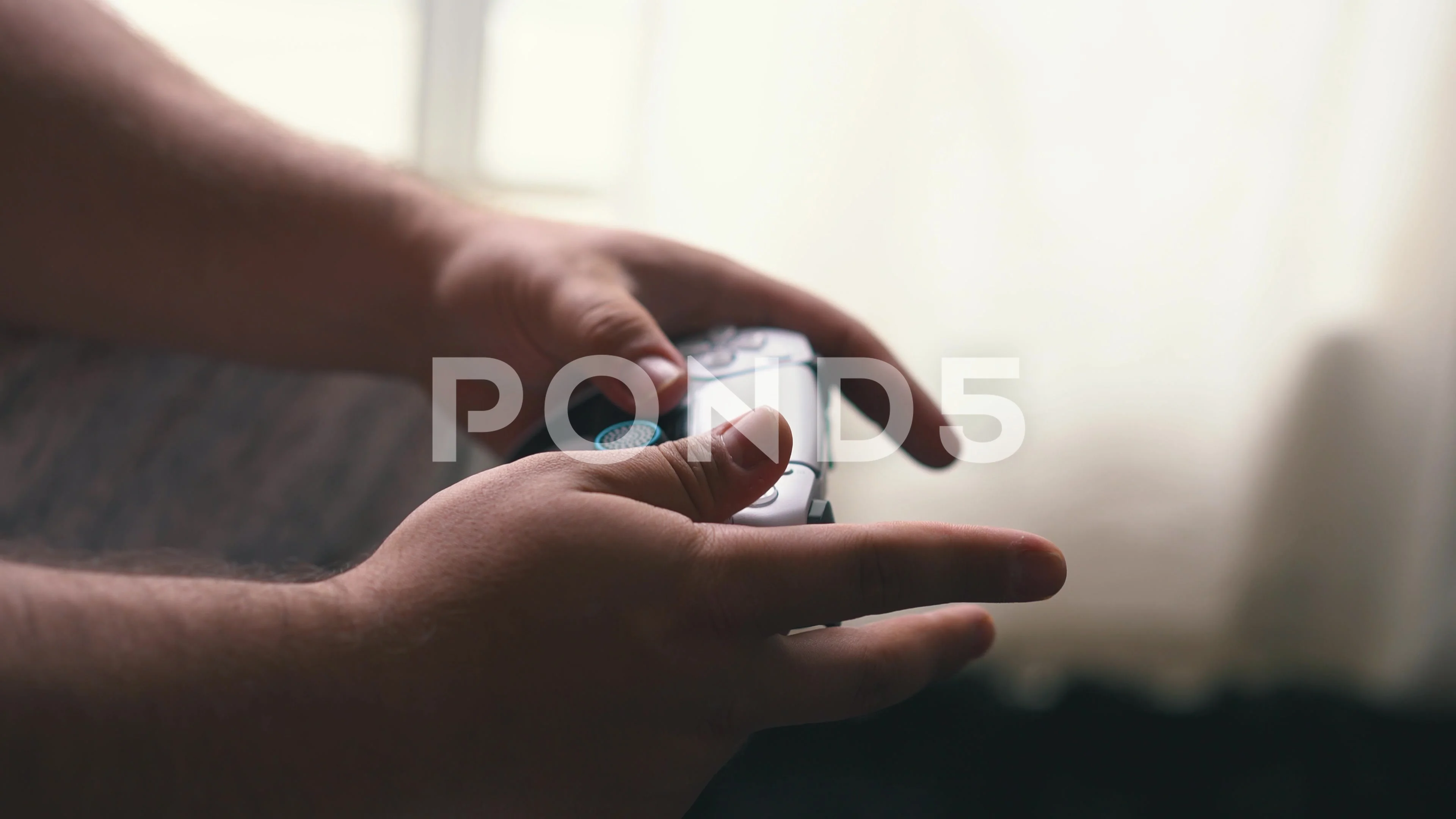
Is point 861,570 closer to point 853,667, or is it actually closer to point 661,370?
point 853,667

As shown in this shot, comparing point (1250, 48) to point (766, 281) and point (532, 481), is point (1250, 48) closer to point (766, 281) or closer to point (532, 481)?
point (766, 281)

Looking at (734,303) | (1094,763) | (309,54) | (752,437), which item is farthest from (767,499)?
(309,54)

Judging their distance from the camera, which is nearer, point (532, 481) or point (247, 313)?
point (532, 481)

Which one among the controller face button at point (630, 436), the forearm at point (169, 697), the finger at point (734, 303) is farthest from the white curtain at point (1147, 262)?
the forearm at point (169, 697)

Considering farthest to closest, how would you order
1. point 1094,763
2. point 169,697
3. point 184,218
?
point 1094,763, point 184,218, point 169,697

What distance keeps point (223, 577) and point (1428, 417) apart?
3.66 ft

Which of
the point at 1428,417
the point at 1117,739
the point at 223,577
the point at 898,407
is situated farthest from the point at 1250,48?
the point at 223,577

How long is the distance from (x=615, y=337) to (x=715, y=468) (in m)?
0.17

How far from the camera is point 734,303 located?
2.14 ft

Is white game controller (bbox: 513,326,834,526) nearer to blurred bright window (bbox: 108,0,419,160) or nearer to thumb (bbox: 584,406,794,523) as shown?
thumb (bbox: 584,406,794,523)

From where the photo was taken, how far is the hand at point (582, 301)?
579mm

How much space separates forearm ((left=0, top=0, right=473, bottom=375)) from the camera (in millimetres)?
552

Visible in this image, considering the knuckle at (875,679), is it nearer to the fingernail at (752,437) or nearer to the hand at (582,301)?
the fingernail at (752,437)

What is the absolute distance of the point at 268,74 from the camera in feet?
3.15
